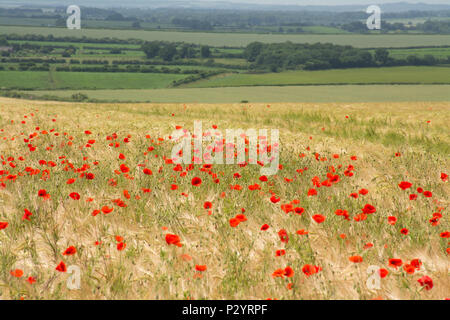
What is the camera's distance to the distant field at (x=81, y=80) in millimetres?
73156

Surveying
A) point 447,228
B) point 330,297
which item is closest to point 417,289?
point 330,297

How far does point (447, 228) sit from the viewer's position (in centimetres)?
400

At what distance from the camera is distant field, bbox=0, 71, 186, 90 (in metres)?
73.2

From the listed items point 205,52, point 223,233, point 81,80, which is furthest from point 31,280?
point 205,52

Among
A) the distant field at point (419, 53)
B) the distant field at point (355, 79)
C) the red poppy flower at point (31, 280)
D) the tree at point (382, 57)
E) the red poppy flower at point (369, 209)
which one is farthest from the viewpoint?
the distant field at point (419, 53)

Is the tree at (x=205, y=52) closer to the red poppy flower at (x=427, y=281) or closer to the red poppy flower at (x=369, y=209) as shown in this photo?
the red poppy flower at (x=369, y=209)

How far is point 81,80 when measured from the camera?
79312 mm

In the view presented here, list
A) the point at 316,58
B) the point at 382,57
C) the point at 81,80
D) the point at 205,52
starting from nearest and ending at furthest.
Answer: the point at 81,80, the point at 382,57, the point at 316,58, the point at 205,52

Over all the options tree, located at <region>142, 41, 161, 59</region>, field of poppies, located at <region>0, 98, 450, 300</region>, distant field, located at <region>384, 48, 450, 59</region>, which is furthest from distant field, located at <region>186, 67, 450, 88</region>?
field of poppies, located at <region>0, 98, 450, 300</region>

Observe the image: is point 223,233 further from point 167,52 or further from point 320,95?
point 167,52

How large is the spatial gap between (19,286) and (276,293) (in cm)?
178

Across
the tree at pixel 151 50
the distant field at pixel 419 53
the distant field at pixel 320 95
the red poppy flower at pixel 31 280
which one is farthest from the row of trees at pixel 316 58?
the red poppy flower at pixel 31 280

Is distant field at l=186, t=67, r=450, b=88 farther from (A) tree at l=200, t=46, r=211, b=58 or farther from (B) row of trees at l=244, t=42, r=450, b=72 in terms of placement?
(A) tree at l=200, t=46, r=211, b=58

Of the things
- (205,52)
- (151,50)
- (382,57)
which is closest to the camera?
(382,57)
